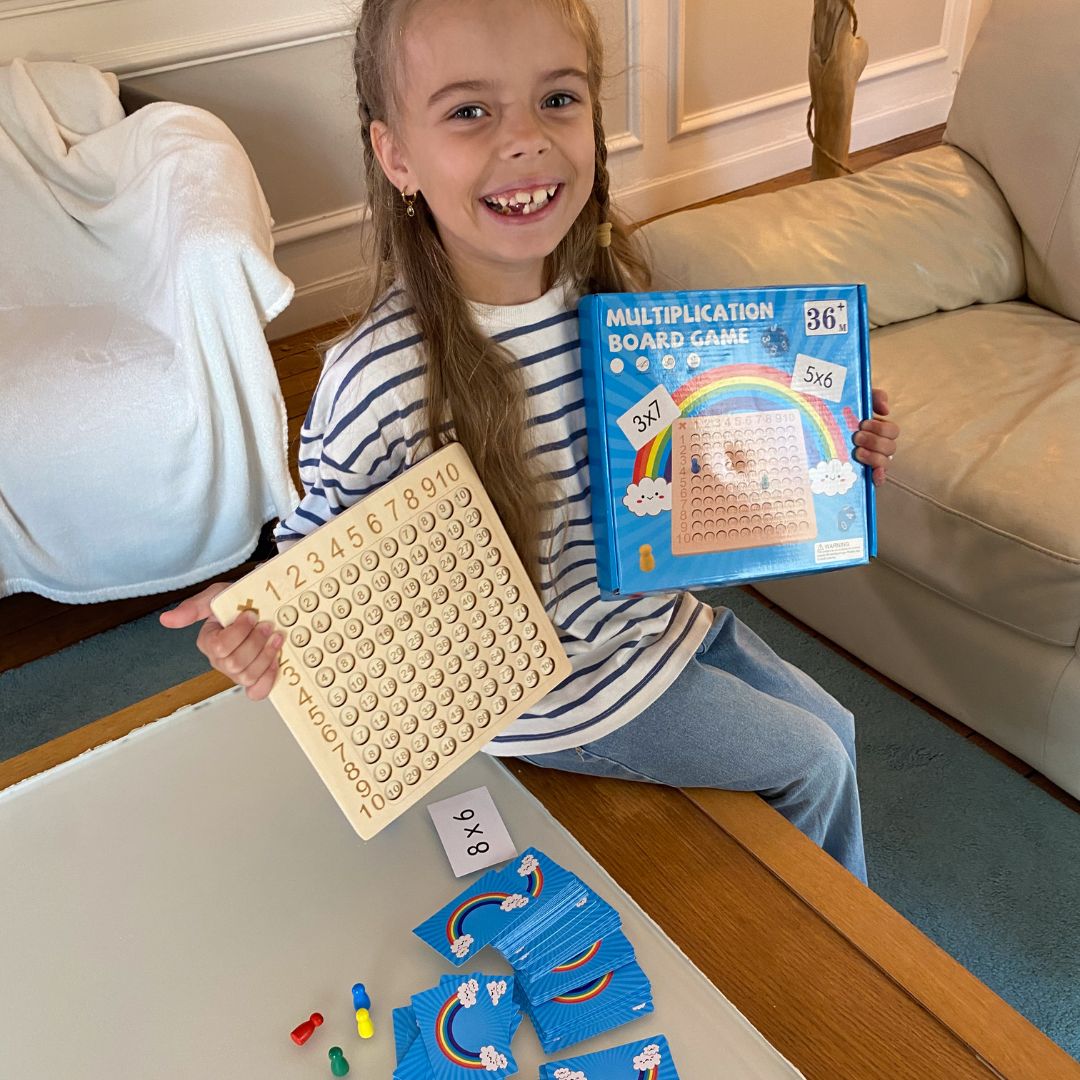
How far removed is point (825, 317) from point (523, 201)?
28 centimetres

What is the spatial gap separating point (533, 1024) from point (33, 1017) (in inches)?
14.2

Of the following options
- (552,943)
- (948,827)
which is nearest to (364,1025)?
(552,943)

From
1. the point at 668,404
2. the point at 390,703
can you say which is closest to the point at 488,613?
the point at 390,703

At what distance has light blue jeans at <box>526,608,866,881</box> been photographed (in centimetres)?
90

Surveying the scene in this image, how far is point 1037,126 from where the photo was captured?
1.52 meters

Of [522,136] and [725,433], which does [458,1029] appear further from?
[522,136]

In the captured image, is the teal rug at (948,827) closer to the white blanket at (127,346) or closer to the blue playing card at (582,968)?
the white blanket at (127,346)

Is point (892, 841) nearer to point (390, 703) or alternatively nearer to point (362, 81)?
point (390, 703)

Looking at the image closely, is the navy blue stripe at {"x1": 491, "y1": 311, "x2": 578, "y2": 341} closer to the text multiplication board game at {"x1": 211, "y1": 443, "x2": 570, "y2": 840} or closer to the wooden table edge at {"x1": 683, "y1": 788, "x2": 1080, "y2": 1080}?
the text multiplication board game at {"x1": 211, "y1": 443, "x2": 570, "y2": 840}

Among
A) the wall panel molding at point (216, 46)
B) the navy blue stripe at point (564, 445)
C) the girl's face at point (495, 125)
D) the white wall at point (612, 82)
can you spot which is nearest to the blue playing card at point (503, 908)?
the navy blue stripe at point (564, 445)

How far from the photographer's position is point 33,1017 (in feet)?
2.46

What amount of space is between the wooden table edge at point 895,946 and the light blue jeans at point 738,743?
0.12ft

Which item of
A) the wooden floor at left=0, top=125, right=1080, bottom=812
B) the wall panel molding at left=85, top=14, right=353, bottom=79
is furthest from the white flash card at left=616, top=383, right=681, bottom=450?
the wall panel molding at left=85, top=14, right=353, bottom=79

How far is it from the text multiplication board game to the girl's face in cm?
19
